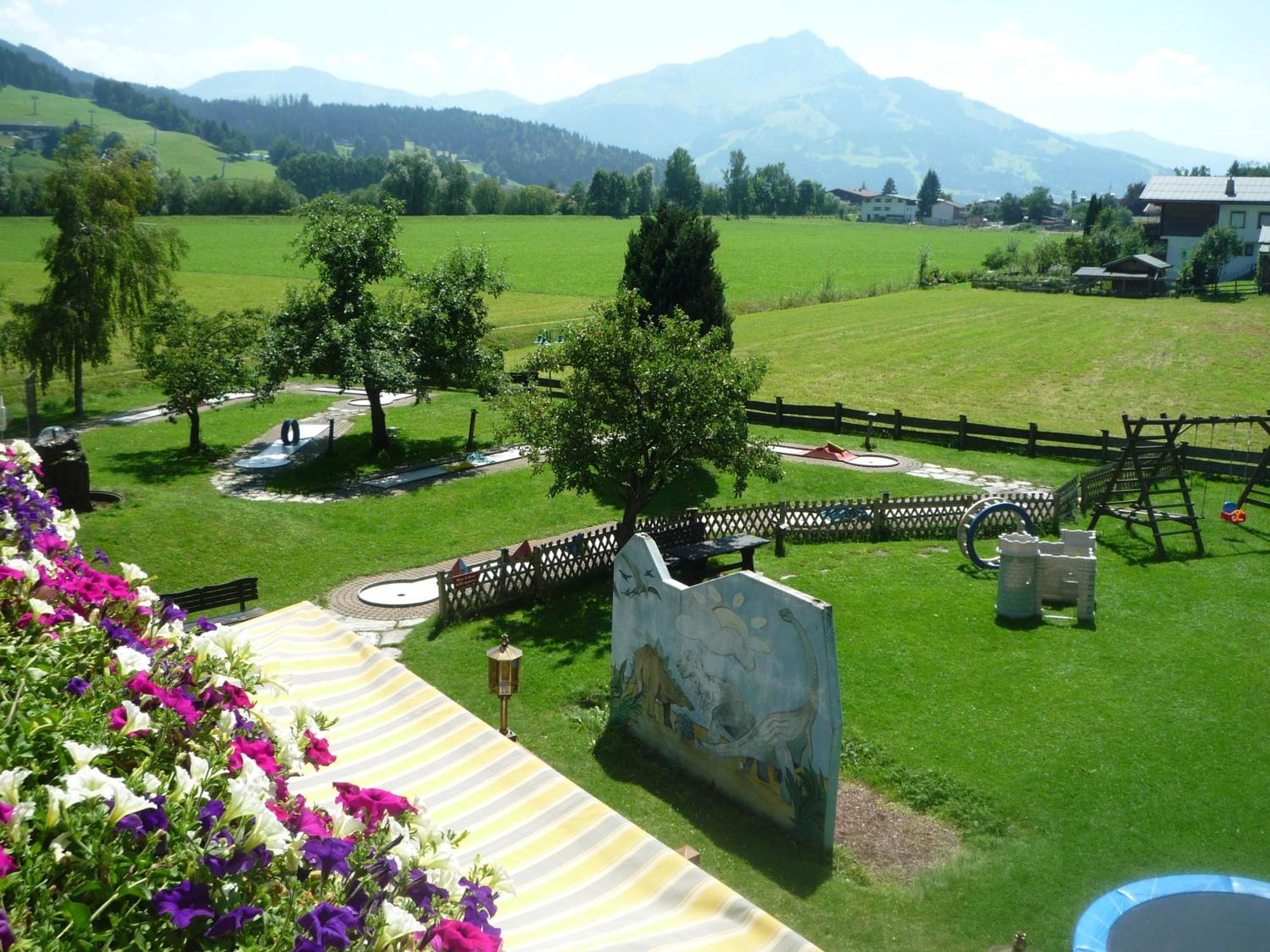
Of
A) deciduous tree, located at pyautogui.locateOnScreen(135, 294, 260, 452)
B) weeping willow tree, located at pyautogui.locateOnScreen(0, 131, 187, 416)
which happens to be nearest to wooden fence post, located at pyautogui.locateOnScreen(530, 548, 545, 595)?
deciduous tree, located at pyautogui.locateOnScreen(135, 294, 260, 452)

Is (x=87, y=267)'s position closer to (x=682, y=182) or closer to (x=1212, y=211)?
(x=1212, y=211)

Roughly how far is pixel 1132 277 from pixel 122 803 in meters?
86.9

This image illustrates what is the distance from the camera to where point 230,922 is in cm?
340

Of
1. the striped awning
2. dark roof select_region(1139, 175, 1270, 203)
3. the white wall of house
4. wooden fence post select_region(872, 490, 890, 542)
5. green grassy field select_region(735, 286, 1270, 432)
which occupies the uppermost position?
dark roof select_region(1139, 175, 1270, 203)

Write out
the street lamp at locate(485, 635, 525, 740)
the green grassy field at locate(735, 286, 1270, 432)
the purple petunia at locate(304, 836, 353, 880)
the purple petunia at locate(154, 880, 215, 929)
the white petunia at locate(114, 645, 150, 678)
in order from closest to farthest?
the purple petunia at locate(154, 880, 215, 929)
the purple petunia at locate(304, 836, 353, 880)
the white petunia at locate(114, 645, 150, 678)
the street lamp at locate(485, 635, 525, 740)
the green grassy field at locate(735, 286, 1270, 432)

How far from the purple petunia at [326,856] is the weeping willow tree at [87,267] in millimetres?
34073

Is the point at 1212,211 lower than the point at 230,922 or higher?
higher

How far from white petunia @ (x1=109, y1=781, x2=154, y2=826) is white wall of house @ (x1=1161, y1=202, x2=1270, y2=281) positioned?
93900 mm

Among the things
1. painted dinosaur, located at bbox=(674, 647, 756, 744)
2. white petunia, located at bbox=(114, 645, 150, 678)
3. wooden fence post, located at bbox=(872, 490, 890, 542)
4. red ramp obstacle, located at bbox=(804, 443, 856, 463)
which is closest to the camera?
white petunia, located at bbox=(114, 645, 150, 678)

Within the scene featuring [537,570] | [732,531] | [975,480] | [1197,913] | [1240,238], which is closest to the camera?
[1197,913]

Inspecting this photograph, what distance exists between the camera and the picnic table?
20.3m

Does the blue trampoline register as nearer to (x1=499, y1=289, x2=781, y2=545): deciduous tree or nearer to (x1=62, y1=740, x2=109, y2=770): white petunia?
(x1=62, y1=740, x2=109, y2=770): white petunia

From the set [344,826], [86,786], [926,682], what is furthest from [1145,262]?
[86,786]

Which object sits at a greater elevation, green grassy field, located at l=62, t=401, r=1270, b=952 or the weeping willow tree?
the weeping willow tree
